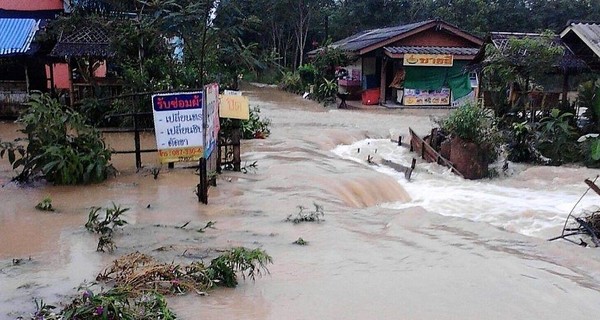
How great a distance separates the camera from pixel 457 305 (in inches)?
189

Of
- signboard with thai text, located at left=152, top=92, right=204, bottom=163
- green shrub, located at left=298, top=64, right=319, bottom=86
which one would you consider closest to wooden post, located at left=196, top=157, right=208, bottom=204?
signboard with thai text, located at left=152, top=92, right=204, bottom=163

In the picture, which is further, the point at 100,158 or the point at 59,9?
the point at 59,9

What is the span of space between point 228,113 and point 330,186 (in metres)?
2.14

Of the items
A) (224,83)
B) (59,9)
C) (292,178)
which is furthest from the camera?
(59,9)

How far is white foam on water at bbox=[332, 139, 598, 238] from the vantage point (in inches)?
370

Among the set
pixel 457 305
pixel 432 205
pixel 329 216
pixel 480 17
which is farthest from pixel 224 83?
pixel 480 17

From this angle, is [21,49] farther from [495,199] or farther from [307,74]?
[307,74]

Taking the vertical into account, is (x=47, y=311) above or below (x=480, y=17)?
below

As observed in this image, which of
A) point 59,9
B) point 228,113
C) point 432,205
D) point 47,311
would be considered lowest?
point 432,205

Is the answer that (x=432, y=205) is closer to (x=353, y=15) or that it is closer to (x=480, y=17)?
(x=480, y=17)

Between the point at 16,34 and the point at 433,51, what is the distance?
1649 cm

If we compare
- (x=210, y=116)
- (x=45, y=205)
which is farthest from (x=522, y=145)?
(x=45, y=205)

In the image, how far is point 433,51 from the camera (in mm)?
25141

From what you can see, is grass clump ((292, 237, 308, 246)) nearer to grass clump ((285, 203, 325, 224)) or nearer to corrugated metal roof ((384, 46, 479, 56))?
grass clump ((285, 203, 325, 224))
